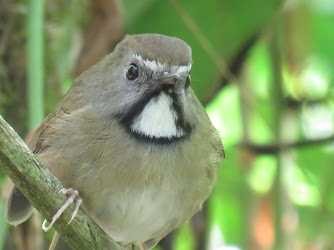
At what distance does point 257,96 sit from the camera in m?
4.14

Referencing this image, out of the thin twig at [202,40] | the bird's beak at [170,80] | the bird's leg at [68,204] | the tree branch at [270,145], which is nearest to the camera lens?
the bird's leg at [68,204]

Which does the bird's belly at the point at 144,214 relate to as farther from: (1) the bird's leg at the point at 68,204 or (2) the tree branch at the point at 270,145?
(2) the tree branch at the point at 270,145

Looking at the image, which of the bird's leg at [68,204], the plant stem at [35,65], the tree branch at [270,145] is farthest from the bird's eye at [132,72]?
the tree branch at [270,145]

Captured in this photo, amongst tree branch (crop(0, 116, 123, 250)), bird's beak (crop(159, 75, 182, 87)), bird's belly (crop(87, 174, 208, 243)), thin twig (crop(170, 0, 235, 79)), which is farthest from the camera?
thin twig (crop(170, 0, 235, 79))

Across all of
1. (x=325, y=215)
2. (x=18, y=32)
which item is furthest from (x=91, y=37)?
(x=325, y=215)

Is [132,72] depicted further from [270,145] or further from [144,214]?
[270,145]

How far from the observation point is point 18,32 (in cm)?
380

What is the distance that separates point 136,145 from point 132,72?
0.22 m

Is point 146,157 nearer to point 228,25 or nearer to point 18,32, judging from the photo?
point 228,25

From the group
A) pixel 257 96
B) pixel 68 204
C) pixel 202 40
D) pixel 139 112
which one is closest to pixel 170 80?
pixel 139 112

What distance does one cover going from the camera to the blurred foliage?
11.8 feet

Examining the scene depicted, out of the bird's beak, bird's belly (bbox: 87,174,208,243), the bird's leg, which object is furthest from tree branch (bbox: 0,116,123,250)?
the bird's beak

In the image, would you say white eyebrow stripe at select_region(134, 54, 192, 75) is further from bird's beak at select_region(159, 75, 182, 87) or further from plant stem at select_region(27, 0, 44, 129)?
plant stem at select_region(27, 0, 44, 129)

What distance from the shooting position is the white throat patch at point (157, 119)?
292 cm
